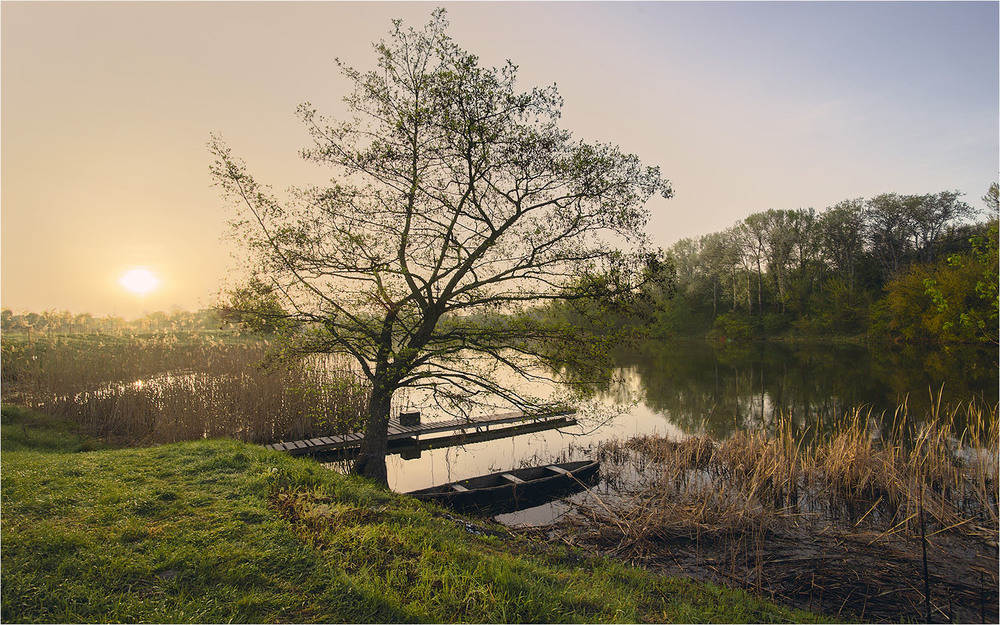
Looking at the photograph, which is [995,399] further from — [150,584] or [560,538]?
[150,584]

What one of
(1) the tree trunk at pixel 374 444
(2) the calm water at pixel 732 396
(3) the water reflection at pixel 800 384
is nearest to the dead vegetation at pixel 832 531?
(2) the calm water at pixel 732 396

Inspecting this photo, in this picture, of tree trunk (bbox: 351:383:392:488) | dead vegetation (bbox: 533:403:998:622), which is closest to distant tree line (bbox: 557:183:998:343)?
dead vegetation (bbox: 533:403:998:622)

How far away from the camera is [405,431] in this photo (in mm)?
15133

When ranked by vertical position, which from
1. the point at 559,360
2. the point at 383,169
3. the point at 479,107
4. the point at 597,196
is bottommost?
the point at 559,360

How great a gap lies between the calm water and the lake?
39mm

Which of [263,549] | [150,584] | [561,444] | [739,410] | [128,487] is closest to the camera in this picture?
[150,584]

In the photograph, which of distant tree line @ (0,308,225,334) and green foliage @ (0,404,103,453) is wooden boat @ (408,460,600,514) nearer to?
green foliage @ (0,404,103,453)

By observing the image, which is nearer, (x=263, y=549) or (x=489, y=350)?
(x=263, y=549)

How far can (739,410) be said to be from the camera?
2036cm

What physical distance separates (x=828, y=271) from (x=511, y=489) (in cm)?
5806

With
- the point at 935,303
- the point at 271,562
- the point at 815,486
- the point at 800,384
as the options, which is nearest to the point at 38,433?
the point at 271,562

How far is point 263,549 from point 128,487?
2914 mm

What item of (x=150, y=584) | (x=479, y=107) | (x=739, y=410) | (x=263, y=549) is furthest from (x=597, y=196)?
(x=739, y=410)

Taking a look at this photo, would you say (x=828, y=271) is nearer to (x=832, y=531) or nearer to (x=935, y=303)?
(x=935, y=303)
